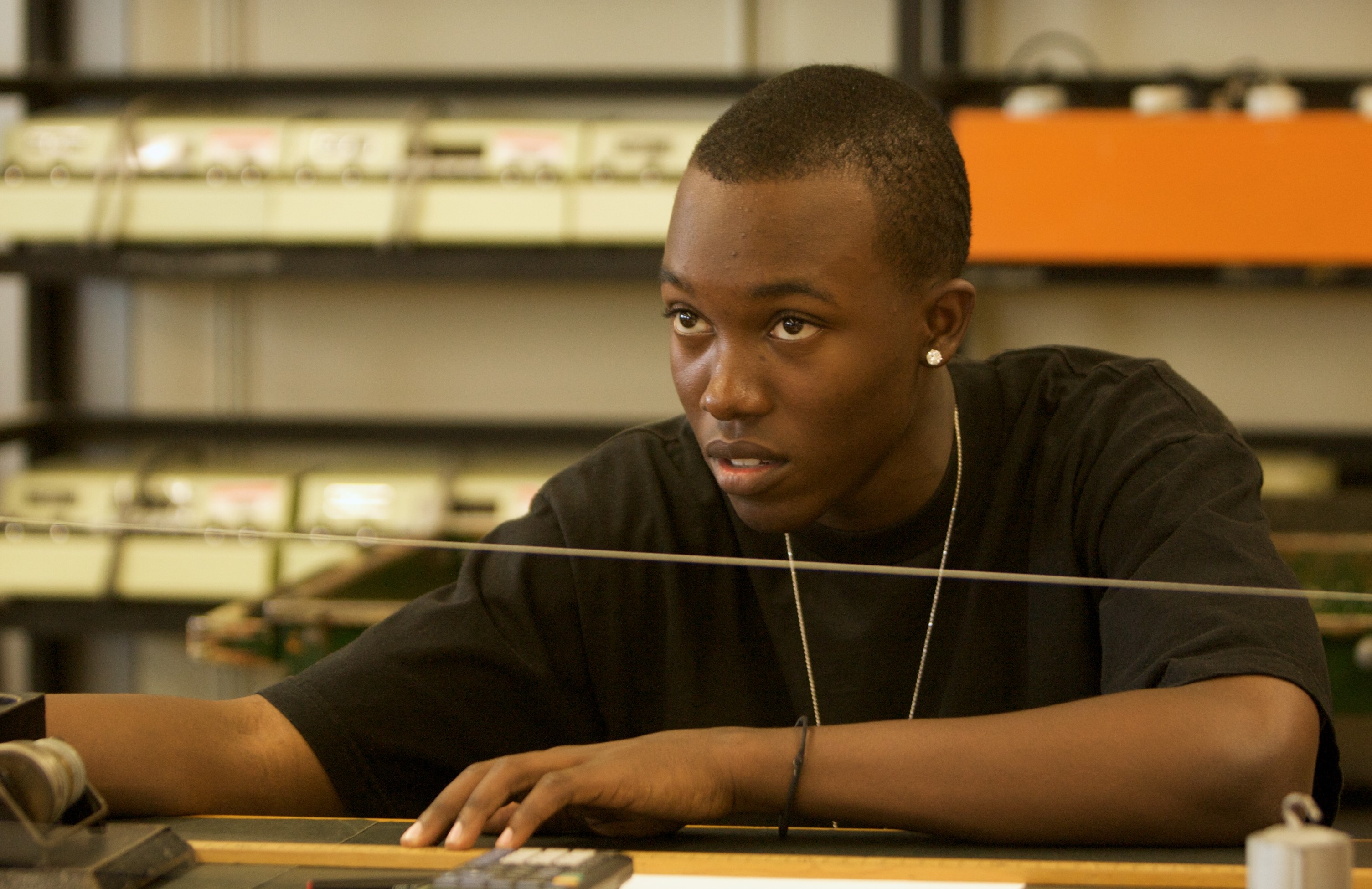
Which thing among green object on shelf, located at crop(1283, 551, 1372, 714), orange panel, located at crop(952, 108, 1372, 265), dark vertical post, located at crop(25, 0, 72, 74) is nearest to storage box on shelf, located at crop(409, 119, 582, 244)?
orange panel, located at crop(952, 108, 1372, 265)

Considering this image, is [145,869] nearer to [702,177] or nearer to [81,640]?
[702,177]

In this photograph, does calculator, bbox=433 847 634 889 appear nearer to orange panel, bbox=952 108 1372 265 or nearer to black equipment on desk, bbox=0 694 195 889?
black equipment on desk, bbox=0 694 195 889

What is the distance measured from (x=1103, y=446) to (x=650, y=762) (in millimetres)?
476

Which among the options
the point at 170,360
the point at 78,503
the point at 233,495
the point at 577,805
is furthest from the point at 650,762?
the point at 170,360

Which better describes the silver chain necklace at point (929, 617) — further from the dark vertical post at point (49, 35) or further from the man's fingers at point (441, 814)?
the dark vertical post at point (49, 35)

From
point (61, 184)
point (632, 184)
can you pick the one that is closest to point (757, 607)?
point (632, 184)

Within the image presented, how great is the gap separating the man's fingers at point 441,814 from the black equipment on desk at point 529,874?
0.06 meters

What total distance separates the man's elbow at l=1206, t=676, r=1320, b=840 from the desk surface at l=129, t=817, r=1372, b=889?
0.03 metres

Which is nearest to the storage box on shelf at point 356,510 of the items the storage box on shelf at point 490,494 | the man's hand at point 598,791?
the storage box on shelf at point 490,494

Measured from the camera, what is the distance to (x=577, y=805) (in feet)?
2.48

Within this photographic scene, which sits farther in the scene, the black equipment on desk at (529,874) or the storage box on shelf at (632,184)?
the storage box on shelf at (632,184)

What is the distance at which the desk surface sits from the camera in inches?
28.0

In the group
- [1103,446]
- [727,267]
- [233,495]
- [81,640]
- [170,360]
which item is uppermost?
[727,267]

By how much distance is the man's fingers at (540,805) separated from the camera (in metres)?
0.73
